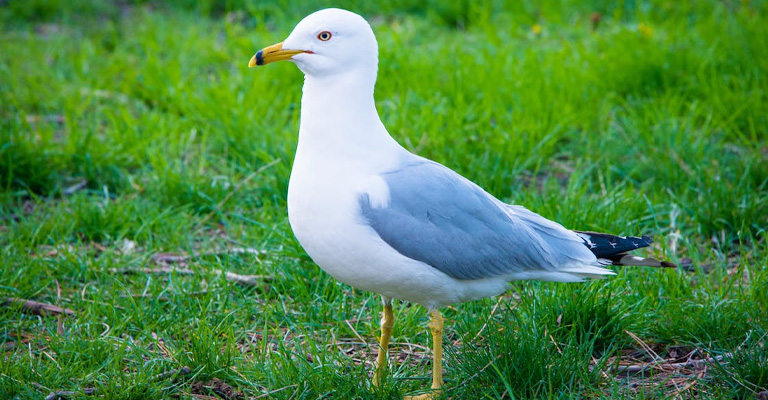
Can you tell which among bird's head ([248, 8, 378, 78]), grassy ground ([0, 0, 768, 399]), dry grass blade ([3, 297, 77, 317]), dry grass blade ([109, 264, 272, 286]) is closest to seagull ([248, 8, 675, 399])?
bird's head ([248, 8, 378, 78])

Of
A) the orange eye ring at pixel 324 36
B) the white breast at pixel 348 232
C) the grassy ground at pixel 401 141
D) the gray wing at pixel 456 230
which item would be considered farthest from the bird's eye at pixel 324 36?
the grassy ground at pixel 401 141

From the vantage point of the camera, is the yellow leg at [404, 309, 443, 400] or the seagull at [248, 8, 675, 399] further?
the yellow leg at [404, 309, 443, 400]

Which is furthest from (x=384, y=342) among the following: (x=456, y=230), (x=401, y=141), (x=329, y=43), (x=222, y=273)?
(x=401, y=141)

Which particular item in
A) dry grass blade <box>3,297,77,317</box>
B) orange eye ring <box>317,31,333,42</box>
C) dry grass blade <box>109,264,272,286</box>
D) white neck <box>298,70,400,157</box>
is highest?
orange eye ring <box>317,31,333,42</box>

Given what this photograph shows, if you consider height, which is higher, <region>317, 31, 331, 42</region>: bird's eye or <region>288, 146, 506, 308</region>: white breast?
<region>317, 31, 331, 42</region>: bird's eye

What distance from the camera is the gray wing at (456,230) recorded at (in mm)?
3078

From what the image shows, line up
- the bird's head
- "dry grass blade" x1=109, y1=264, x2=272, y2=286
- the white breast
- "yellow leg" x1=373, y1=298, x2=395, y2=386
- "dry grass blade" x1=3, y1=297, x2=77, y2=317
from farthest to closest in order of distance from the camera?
1. "dry grass blade" x1=109, y1=264, x2=272, y2=286
2. "dry grass blade" x1=3, y1=297, x2=77, y2=317
3. "yellow leg" x1=373, y1=298, x2=395, y2=386
4. the bird's head
5. the white breast

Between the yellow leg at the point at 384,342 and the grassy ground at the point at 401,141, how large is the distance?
0.06 meters

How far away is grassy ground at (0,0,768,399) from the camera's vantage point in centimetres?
337

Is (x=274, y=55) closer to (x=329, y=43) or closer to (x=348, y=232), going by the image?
(x=329, y=43)

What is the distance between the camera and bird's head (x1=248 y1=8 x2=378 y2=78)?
3109mm

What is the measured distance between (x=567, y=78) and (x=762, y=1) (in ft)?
8.69

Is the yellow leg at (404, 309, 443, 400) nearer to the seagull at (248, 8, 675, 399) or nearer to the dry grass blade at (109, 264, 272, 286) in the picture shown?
the seagull at (248, 8, 675, 399)

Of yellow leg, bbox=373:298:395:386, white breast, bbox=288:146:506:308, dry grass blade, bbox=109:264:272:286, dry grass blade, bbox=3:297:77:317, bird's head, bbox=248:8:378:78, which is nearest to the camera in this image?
white breast, bbox=288:146:506:308
